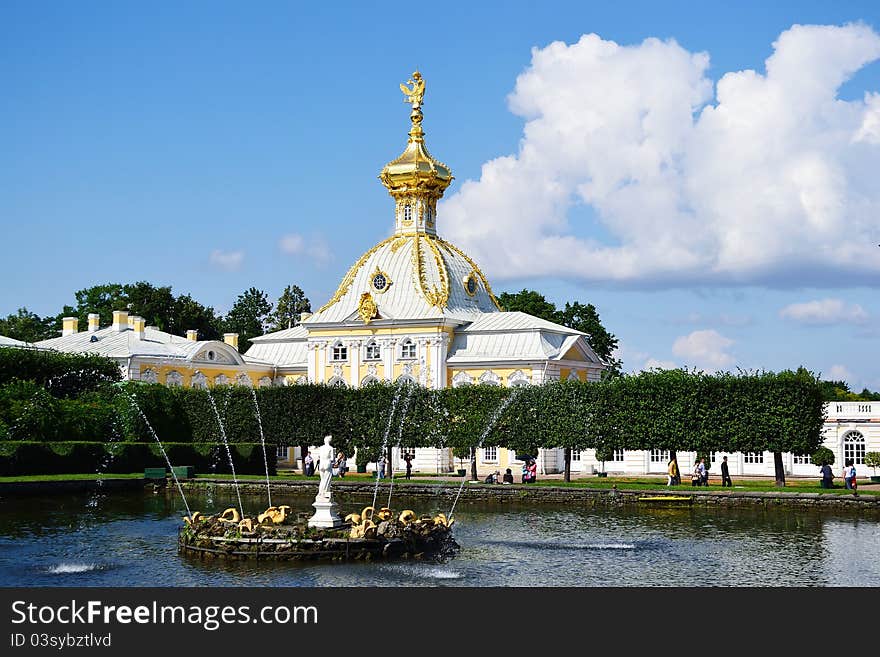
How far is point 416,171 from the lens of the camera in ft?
240

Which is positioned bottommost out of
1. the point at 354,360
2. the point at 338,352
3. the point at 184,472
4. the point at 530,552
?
the point at 530,552

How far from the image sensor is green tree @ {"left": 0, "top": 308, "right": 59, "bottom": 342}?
304 feet

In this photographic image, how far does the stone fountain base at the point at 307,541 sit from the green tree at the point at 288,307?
78521 mm

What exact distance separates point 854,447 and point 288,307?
5985cm

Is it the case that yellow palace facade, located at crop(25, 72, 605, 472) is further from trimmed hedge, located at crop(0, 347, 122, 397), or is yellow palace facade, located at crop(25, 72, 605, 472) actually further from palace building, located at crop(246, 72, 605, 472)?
trimmed hedge, located at crop(0, 347, 122, 397)

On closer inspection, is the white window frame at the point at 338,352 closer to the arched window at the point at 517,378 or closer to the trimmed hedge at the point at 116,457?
the arched window at the point at 517,378

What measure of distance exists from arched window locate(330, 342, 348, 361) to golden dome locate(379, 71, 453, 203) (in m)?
11.2

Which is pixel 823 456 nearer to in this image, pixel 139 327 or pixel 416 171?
pixel 416 171

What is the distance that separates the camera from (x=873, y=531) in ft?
101

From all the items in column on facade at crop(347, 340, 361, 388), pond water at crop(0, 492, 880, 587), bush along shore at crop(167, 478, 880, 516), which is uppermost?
column on facade at crop(347, 340, 361, 388)

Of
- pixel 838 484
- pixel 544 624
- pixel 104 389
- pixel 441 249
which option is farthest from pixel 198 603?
pixel 441 249

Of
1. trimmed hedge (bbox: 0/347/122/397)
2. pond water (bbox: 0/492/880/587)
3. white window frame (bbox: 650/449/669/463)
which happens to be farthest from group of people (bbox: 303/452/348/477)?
pond water (bbox: 0/492/880/587)

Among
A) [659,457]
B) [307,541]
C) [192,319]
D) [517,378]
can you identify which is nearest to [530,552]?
[307,541]

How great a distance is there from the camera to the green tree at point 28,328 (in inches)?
3647
